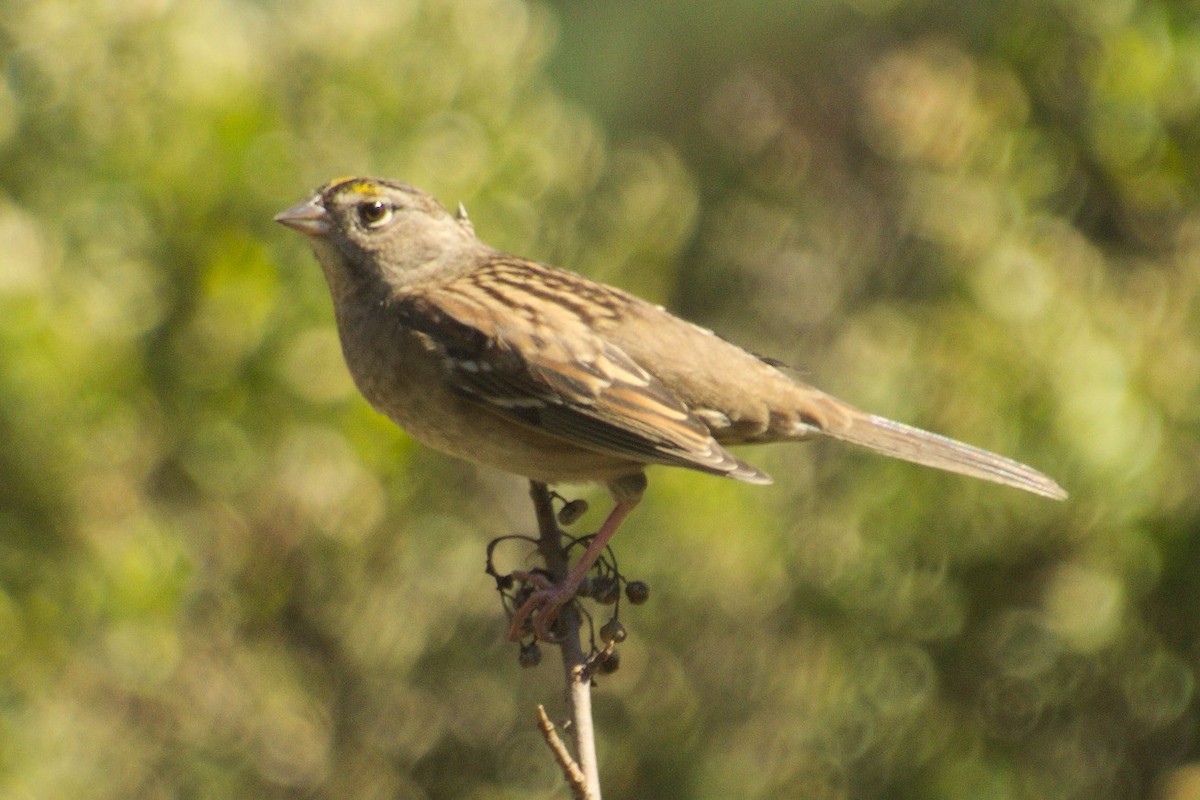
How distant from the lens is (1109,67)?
6.52 m

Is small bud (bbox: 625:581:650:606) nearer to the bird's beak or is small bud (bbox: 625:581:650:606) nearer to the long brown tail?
the long brown tail

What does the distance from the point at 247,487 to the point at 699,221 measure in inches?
118

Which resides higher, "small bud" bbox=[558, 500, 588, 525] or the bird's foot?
"small bud" bbox=[558, 500, 588, 525]

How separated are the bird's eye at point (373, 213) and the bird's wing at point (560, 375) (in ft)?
0.84

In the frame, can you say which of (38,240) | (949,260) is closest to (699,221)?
(949,260)

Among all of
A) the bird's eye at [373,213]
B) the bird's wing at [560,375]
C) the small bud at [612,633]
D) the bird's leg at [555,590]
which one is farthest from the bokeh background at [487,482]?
the small bud at [612,633]

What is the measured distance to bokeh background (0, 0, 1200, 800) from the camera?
18.8 feet

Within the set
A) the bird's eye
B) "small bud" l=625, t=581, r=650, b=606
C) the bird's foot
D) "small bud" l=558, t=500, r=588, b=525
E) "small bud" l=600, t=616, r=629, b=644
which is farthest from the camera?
the bird's eye

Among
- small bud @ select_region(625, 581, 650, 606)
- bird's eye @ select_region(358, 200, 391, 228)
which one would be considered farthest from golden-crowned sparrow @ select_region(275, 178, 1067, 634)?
small bud @ select_region(625, 581, 650, 606)

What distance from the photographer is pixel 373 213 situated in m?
4.66

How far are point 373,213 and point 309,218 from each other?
18 centimetres

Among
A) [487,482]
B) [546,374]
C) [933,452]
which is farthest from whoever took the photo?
[487,482]

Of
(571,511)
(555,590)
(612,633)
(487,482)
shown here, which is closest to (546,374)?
(571,511)

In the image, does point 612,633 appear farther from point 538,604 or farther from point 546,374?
point 546,374
